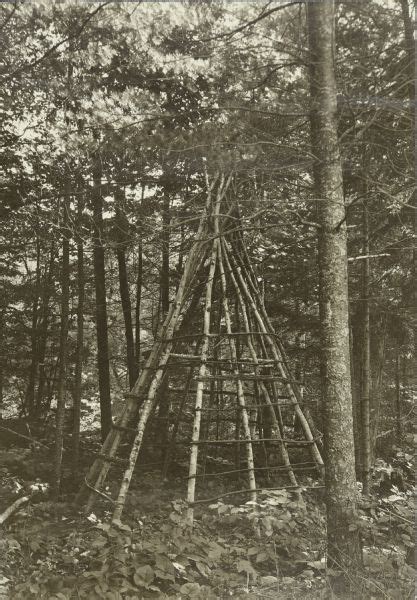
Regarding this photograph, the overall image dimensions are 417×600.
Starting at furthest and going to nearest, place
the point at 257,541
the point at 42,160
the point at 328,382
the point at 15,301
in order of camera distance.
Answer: the point at 15,301 → the point at 42,160 → the point at 257,541 → the point at 328,382

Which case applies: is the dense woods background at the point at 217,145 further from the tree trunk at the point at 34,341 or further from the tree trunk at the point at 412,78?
the tree trunk at the point at 34,341

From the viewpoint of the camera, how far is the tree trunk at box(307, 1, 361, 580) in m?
4.42

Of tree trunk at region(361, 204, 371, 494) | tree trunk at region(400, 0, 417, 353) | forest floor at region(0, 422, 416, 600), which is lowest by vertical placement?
forest floor at region(0, 422, 416, 600)

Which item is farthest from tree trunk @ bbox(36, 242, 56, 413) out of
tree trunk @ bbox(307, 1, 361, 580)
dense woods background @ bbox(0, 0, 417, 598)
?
tree trunk @ bbox(307, 1, 361, 580)

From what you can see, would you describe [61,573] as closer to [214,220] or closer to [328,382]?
[328,382]

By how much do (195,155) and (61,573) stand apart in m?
5.72

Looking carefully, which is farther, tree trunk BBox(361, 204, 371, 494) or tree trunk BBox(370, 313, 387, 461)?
tree trunk BBox(370, 313, 387, 461)

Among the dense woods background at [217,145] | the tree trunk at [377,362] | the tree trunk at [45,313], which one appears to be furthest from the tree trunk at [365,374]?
the tree trunk at [45,313]

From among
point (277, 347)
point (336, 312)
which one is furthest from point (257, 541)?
point (277, 347)

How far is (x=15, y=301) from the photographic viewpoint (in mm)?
9586

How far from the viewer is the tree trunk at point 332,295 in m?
4.42

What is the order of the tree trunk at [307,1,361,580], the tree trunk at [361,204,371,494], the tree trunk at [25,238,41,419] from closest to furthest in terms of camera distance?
the tree trunk at [307,1,361,580], the tree trunk at [361,204,371,494], the tree trunk at [25,238,41,419]

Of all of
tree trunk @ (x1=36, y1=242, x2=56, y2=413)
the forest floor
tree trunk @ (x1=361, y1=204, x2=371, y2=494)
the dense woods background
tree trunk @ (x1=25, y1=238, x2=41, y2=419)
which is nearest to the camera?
the forest floor

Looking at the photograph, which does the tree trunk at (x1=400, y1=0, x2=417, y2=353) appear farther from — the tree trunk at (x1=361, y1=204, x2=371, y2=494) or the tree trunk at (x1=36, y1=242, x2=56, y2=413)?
the tree trunk at (x1=36, y1=242, x2=56, y2=413)
